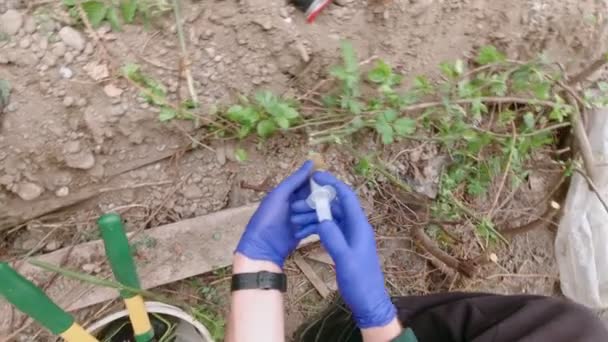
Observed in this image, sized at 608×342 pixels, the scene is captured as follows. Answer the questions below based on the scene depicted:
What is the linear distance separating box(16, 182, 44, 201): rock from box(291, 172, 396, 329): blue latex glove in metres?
0.64

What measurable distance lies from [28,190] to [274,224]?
609 mm

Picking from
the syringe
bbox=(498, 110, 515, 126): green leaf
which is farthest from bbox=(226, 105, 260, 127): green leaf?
bbox=(498, 110, 515, 126): green leaf

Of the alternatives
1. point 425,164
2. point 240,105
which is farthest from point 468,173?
point 240,105

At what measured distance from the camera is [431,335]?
1281mm

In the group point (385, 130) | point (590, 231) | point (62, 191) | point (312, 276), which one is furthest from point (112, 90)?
point (590, 231)

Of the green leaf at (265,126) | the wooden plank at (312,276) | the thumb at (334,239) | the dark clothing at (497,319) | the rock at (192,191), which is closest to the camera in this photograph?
the dark clothing at (497,319)

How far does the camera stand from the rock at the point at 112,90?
1340 millimetres

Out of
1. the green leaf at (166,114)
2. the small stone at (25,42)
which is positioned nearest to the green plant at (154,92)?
the green leaf at (166,114)

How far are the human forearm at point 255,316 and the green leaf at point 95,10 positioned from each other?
26.2 inches

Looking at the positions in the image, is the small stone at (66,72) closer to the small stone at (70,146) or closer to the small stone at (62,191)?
the small stone at (70,146)

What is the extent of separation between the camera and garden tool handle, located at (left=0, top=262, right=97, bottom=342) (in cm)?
114

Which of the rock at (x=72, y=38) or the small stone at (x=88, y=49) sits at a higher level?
the rock at (x=72, y=38)

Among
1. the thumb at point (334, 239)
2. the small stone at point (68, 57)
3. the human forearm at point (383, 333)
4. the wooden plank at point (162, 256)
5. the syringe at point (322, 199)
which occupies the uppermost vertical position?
the small stone at point (68, 57)

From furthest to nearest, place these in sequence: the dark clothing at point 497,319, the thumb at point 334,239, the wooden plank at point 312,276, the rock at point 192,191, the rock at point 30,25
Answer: the wooden plank at point 312,276 → the rock at point 192,191 → the rock at point 30,25 → the thumb at point 334,239 → the dark clothing at point 497,319
